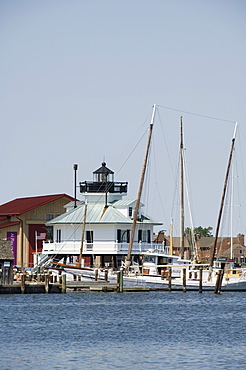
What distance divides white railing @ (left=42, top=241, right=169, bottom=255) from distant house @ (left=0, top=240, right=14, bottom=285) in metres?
21.1

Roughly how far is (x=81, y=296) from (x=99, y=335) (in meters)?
24.4

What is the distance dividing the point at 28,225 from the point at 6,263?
36.6 m

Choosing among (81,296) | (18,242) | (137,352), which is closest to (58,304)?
(81,296)

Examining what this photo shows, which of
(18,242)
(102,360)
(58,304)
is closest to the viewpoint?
(102,360)

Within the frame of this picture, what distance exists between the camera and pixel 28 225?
99750 millimetres

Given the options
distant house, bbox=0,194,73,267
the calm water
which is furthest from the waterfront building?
the calm water

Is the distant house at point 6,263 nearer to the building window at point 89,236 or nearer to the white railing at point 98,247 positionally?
the white railing at point 98,247

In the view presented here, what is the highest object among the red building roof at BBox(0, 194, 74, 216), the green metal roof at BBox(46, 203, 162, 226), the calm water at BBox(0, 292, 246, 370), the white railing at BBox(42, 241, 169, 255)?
the red building roof at BBox(0, 194, 74, 216)

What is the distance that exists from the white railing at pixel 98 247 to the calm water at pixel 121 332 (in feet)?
59.6

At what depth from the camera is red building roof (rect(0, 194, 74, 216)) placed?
329 ft

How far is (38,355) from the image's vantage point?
36.5m

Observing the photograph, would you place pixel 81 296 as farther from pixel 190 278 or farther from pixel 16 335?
pixel 16 335

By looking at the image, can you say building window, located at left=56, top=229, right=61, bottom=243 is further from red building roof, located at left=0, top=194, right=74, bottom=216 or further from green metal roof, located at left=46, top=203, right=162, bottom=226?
red building roof, located at left=0, top=194, right=74, bottom=216

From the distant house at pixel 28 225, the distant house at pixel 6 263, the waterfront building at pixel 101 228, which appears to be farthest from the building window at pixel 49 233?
the distant house at pixel 6 263
